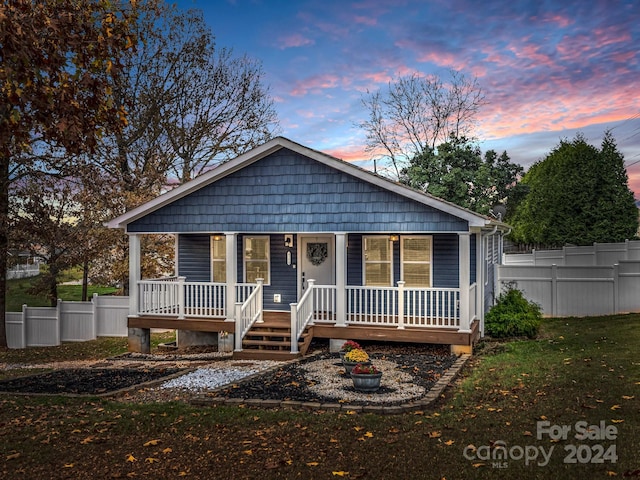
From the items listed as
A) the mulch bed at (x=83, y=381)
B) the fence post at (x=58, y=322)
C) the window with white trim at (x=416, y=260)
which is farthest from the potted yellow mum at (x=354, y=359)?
the fence post at (x=58, y=322)

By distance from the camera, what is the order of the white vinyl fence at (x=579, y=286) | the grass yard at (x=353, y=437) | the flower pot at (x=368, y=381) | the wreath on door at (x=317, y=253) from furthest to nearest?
the white vinyl fence at (x=579, y=286), the wreath on door at (x=317, y=253), the flower pot at (x=368, y=381), the grass yard at (x=353, y=437)

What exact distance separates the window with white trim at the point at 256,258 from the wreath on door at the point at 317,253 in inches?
53.6

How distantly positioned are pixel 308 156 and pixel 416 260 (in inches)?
164

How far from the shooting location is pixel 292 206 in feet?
50.3

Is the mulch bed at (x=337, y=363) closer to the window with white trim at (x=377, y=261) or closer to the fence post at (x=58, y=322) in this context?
the window with white trim at (x=377, y=261)

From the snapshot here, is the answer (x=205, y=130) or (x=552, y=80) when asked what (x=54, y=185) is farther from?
(x=552, y=80)

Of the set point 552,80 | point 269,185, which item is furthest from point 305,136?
point 269,185

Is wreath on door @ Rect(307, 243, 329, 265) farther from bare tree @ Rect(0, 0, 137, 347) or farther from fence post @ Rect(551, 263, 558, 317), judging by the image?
bare tree @ Rect(0, 0, 137, 347)

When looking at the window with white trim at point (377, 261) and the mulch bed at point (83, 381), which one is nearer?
the mulch bed at point (83, 381)

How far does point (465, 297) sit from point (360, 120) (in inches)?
943

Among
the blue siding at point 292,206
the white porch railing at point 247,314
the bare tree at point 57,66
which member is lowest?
the white porch railing at point 247,314

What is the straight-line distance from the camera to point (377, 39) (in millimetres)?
21438

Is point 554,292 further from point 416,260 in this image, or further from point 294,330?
point 294,330

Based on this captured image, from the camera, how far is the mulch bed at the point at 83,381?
10.9m
